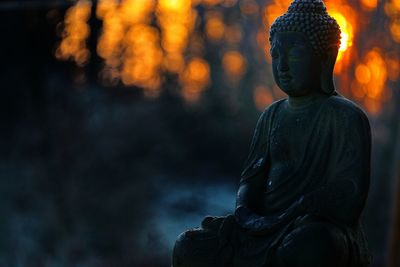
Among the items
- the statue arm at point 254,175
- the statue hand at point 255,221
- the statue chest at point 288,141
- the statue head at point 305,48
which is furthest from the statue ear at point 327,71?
the statue hand at point 255,221

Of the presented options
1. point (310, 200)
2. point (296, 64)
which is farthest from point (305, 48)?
point (310, 200)

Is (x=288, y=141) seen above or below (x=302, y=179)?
above

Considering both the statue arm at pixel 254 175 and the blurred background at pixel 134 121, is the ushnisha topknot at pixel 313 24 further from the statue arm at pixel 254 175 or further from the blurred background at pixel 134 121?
the blurred background at pixel 134 121

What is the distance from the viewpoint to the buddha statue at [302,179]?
5.96 meters

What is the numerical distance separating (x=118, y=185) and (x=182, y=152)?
2.08m

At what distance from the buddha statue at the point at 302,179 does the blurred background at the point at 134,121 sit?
11136 mm

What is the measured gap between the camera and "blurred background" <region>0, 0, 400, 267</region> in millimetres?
19188

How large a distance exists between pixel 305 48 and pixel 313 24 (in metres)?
0.13

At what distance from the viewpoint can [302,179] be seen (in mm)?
6285

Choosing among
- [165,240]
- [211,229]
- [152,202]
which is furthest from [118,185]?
[211,229]

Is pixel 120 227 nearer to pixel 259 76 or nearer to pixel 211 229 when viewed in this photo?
pixel 259 76

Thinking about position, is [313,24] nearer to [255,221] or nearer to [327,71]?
[327,71]

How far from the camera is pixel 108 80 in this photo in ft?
69.6

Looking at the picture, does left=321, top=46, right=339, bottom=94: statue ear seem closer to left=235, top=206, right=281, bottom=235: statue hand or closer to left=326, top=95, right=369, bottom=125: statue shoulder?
left=326, top=95, right=369, bottom=125: statue shoulder
